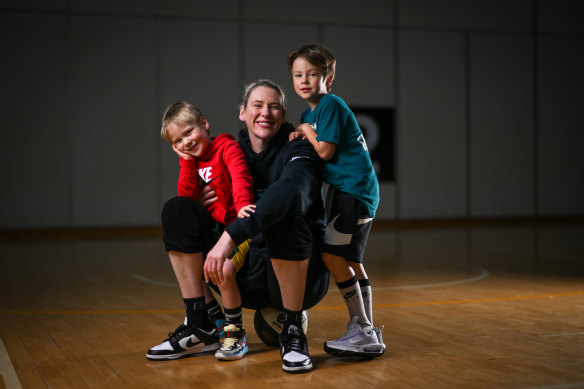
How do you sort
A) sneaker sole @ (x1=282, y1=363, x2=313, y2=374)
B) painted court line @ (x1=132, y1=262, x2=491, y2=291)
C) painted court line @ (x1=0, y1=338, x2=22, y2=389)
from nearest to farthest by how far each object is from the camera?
painted court line @ (x1=0, y1=338, x2=22, y2=389) → sneaker sole @ (x1=282, y1=363, x2=313, y2=374) → painted court line @ (x1=132, y1=262, x2=491, y2=291)

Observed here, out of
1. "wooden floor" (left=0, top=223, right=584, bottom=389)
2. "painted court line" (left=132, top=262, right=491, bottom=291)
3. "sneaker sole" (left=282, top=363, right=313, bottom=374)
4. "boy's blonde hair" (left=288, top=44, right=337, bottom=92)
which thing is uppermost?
"boy's blonde hair" (left=288, top=44, right=337, bottom=92)

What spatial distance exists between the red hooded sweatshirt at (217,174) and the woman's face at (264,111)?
4.1 inches

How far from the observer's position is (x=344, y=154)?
2.55m

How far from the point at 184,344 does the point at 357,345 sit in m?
0.64

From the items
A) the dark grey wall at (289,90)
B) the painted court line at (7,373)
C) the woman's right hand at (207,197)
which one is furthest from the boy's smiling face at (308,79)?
the dark grey wall at (289,90)

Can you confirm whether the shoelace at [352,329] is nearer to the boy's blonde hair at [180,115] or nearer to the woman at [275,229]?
the woman at [275,229]

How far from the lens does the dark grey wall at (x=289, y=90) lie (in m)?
8.98

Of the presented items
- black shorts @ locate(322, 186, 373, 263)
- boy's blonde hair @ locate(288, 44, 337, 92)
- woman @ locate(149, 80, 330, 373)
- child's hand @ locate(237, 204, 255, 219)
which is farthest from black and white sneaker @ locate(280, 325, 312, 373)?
boy's blonde hair @ locate(288, 44, 337, 92)

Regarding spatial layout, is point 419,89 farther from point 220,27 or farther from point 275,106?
point 275,106

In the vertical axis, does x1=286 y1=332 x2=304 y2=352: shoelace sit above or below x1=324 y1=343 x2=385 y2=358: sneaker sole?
above

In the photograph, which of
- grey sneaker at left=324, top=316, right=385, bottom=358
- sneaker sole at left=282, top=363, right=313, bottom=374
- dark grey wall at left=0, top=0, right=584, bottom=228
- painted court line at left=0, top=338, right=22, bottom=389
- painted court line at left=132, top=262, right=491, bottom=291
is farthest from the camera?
dark grey wall at left=0, top=0, right=584, bottom=228

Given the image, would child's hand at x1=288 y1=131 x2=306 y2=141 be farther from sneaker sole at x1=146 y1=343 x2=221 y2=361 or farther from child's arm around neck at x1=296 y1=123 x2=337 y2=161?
sneaker sole at x1=146 y1=343 x2=221 y2=361

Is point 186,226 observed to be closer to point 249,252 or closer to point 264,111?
point 249,252

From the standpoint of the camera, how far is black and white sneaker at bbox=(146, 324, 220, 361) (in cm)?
253
